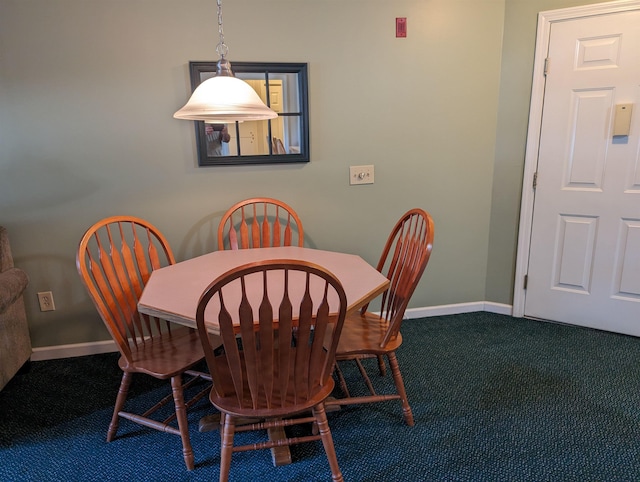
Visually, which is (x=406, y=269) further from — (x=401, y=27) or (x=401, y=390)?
(x=401, y=27)

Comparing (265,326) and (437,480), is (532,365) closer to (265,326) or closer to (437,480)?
(437,480)

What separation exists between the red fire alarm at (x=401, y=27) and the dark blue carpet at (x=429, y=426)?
192cm

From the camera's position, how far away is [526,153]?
271cm

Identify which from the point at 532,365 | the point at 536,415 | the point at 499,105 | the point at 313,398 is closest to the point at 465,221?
the point at 499,105

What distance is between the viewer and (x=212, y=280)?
176cm

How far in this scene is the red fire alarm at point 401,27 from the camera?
251 cm

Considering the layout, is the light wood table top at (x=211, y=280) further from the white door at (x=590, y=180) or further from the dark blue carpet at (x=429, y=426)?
the white door at (x=590, y=180)

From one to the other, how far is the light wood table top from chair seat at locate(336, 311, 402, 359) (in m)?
0.28

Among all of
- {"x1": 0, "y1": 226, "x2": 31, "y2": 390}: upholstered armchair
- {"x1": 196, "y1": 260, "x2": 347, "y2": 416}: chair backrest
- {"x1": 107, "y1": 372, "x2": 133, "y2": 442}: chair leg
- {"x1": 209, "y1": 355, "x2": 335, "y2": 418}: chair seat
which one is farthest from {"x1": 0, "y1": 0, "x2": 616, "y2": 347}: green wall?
{"x1": 209, "y1": 355, "x2": 335, "y2": 418}: chair seat

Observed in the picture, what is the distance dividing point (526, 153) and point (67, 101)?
276 cm

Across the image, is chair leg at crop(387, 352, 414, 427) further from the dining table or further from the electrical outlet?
the electrical outlet

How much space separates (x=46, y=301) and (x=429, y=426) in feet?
7.31

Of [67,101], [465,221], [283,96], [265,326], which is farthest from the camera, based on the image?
[465,221]

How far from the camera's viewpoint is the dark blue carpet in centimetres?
161
